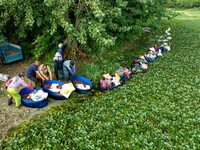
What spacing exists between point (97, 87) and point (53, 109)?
121 inches

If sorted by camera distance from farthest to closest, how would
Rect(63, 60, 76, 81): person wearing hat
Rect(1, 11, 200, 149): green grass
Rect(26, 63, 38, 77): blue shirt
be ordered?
Rect(63, 60, 76, 81): person wearing hat
Rect(26, 63, 38, 77): blue shirt
Rect(1, 11, 200, 149): green grass

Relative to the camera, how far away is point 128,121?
21.4 ft

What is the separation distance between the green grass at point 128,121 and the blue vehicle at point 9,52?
5.92 meters

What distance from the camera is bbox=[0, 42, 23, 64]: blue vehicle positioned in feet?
32.9

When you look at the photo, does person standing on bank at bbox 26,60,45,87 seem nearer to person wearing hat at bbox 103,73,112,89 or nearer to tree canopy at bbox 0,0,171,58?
tree canopy at bbox 0,0,171,58

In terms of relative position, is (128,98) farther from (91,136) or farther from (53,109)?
(53,109)

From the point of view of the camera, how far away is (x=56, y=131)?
584 centimetres

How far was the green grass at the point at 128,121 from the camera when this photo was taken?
18.1ft

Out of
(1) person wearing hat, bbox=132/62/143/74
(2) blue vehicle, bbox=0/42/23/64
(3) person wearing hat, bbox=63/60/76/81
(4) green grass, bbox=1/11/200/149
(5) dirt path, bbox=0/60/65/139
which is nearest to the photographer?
(4) green grass, bbox=1/11/200/149

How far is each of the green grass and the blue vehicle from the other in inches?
233

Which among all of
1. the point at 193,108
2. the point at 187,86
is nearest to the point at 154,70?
the point at 187,86

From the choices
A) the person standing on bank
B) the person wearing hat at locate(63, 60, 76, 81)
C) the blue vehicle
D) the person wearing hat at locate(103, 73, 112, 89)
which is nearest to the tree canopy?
the blue vehicle

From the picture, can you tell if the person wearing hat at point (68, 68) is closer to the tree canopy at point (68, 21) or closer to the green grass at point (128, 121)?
the tree canopy at point (68, 21)

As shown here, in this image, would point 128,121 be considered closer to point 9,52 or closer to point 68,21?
point 68,21
